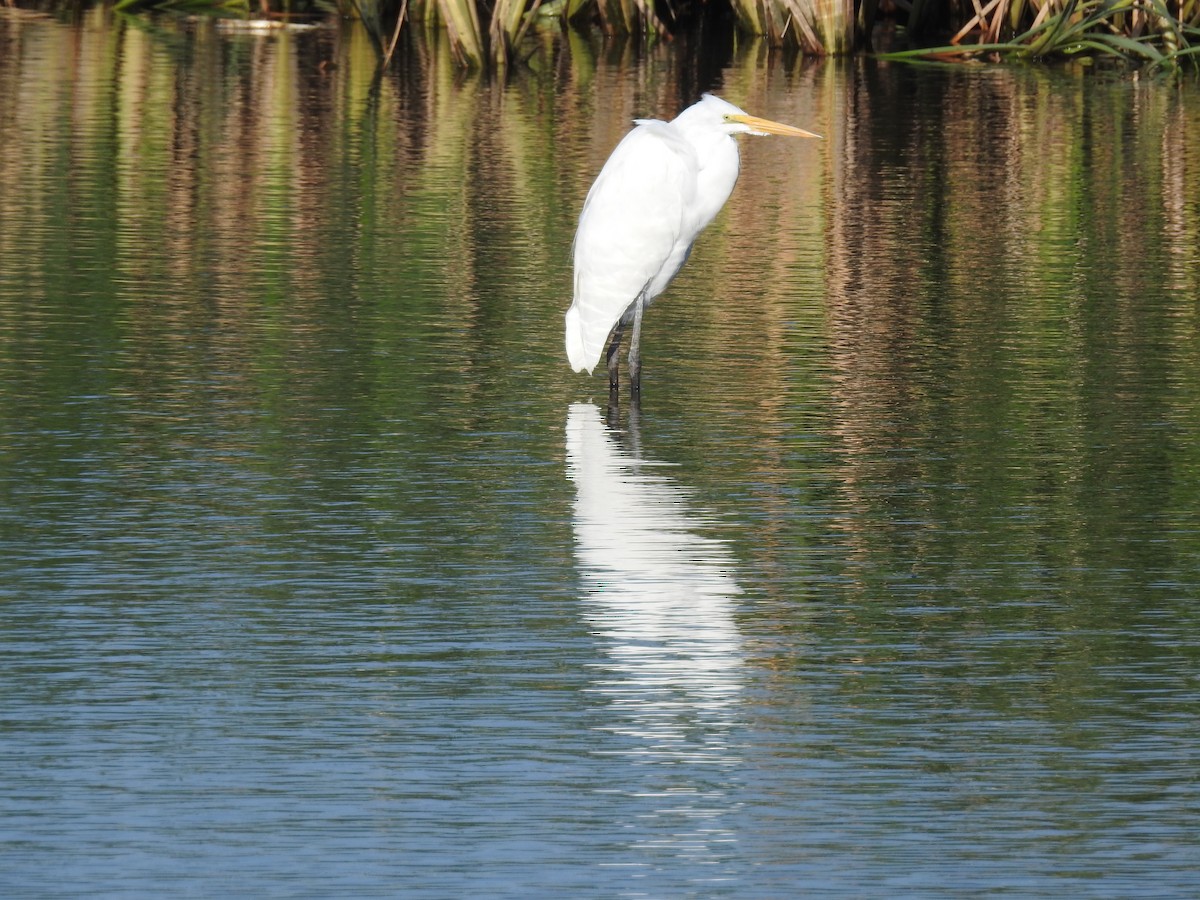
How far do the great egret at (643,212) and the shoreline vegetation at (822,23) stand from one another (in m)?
10.5

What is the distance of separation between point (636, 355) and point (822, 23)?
13.6m

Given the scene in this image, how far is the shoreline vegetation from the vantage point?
60.2 feet

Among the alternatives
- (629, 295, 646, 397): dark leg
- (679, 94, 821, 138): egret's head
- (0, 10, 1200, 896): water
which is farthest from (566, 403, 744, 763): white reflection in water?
(679, 94, 821, 138): egret's head

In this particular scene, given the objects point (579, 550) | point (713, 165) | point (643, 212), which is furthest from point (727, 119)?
point (579, 550)

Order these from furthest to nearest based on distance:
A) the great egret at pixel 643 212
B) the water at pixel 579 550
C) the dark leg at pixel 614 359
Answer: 1. the dark leg at pixel 614 359
2. the great egret at pixel 643 212
3. the water at pixel 579 550

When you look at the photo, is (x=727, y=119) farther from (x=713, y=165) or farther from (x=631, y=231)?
(x=631, y=231)

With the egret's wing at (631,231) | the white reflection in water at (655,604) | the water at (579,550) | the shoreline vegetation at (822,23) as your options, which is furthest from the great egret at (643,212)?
the shoreline vegetation at (822,23)

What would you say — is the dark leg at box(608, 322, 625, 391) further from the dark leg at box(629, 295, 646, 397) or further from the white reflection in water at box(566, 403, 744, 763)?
the white reflection in water at box(566, 403, 744, 763)

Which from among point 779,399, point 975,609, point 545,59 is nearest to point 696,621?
point 975,609

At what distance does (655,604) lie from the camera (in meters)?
4.85

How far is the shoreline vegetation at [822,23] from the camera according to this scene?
18.3 metres

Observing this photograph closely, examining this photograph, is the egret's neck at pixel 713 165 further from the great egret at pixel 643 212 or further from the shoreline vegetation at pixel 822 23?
the shoreline vegetation at pixel 822 23

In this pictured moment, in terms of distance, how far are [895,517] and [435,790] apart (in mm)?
2221

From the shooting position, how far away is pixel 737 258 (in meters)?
9.52
